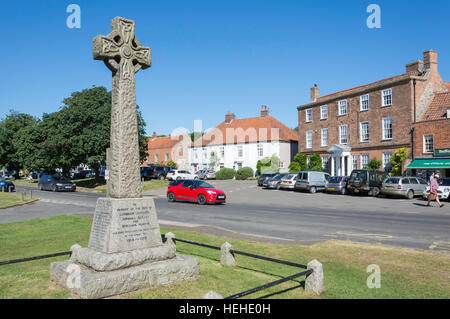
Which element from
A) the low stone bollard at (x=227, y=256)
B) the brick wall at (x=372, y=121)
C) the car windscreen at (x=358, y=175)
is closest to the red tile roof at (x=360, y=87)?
the brick wall at (x=372, y=121)

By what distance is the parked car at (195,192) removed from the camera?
23.1 metres

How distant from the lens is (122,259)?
19.0 feet

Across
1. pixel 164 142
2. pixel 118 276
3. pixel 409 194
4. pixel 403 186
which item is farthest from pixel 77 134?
pixel 118 276

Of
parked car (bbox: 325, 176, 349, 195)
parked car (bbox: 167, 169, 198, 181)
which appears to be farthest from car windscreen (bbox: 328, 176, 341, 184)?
parked car (bbox: 167, 169, 198, 181)

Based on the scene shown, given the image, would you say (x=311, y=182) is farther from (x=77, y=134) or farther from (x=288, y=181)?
(x=77, y=134)

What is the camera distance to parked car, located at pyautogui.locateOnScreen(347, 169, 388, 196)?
29.8m

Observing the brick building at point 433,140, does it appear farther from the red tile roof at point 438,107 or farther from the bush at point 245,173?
the bush at point 245,173

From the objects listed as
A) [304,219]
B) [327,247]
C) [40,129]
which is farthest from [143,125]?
[327,247]

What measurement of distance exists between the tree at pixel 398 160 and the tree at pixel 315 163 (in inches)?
375

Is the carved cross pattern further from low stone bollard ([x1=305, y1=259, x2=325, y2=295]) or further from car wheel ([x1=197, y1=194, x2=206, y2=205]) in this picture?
car wheel ([x1=197, y1=194, x2=206, y2=205])

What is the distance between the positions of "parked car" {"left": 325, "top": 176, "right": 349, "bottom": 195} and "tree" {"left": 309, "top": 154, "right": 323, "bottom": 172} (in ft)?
35.7
